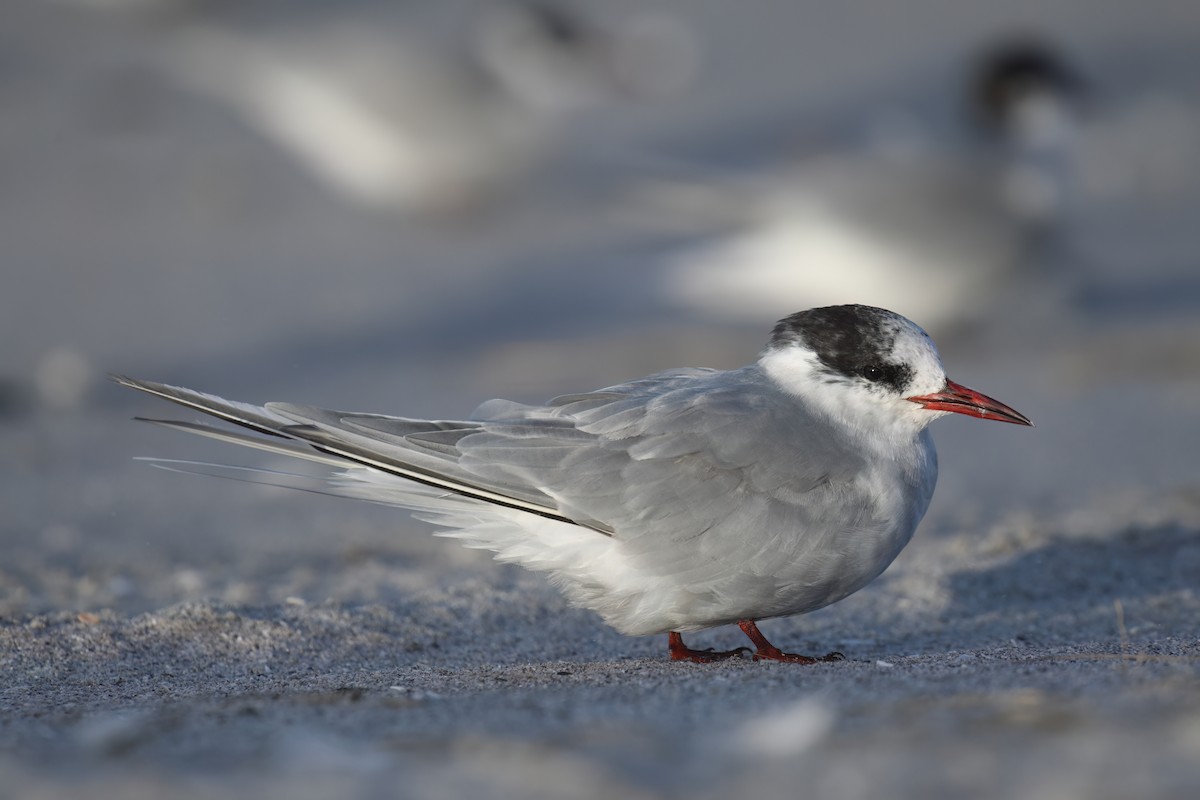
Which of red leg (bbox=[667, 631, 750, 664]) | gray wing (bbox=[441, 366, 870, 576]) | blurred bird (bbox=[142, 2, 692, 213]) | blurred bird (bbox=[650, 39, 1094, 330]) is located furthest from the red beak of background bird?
blurred bird (bbox=[142, 2, 692, 213])

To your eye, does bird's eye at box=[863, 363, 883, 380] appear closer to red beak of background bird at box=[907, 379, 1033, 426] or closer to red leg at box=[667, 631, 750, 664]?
red beak of background bird at box=[907, 379, 1033, 426]

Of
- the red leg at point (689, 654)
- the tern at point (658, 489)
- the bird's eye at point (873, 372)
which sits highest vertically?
the bird's eye at point (873, 372)

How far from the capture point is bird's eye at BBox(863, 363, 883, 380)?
128 inches

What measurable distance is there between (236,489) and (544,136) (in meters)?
6.75

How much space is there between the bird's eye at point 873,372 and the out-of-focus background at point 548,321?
69 centimetres

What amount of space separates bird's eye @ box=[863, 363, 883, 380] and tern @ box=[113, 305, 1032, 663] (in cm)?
4

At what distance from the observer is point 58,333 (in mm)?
7418

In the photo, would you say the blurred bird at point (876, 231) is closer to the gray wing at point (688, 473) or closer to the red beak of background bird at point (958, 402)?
the red beak of background bird at point (958, 402)

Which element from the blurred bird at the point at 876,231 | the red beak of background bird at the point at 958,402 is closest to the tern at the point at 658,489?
the red beak of background bird at the point at 958,402

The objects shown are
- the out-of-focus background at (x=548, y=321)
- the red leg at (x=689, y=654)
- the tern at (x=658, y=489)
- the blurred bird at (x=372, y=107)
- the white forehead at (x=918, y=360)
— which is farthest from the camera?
the blurred bird at (x=372, y=107)

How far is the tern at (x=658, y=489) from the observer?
2977mm

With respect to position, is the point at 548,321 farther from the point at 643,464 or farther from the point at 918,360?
the point at 643,464

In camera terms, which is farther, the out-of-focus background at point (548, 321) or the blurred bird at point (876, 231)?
the blurred bird at point (876, 231)

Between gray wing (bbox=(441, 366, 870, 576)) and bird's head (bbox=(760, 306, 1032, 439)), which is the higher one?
bird's head (bbox=(760, 306, 1032, 439))
